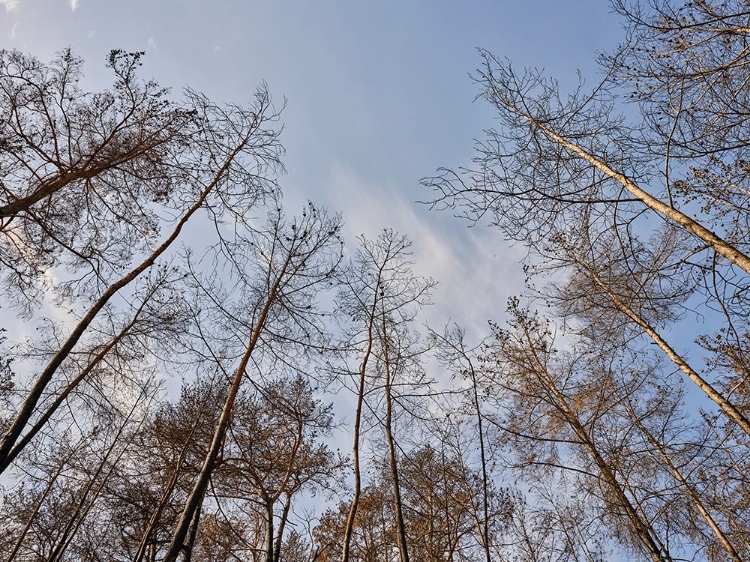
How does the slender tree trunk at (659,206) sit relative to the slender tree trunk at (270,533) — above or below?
above

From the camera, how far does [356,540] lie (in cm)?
1345

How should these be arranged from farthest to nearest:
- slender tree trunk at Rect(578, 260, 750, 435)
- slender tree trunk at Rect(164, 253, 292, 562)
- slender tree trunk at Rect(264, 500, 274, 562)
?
1. slender tree trunk at Rect(264, 500, 274, 562)
2. slender tree trunk at Rect(578, 260, 750, 435)
3. slender tree trunk at Rect(164, 253, 292, 562)

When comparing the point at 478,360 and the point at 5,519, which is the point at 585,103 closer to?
the point at 478,360

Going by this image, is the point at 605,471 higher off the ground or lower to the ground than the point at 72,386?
lower

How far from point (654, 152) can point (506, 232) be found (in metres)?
2.00

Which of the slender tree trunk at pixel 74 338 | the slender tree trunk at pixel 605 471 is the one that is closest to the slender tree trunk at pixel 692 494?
the slender tree trunk at pixel 605 471

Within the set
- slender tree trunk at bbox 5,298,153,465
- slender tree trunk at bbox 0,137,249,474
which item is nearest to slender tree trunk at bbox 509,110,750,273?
slender tree trunk at bbox 0,137,249,474

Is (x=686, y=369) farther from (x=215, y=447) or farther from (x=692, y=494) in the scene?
(x=215, y=447)

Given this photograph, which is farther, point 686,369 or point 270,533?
point 270,533

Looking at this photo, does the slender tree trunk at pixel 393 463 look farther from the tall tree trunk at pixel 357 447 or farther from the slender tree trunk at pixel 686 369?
the slender tree trunk at pixel 686 369

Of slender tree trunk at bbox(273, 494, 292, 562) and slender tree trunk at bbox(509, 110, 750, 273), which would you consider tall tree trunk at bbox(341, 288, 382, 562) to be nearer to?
slender tree trunk at bbox(273, 494, 292, 562)

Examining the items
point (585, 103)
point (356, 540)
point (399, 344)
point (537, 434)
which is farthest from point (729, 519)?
point (356, 540)

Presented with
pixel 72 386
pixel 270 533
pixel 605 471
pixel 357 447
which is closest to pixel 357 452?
pixel 357 447

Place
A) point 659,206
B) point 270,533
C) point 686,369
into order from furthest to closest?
1. point 270,533
2. point 686,369
3. point 659,206
